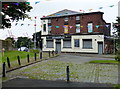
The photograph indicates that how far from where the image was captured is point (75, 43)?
32.1 metres

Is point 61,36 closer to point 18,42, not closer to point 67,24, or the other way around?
point 67,24

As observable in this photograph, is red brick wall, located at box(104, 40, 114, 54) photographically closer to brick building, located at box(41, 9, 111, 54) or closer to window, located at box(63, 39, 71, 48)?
brick building, located at box(41, 9, 111, 54)

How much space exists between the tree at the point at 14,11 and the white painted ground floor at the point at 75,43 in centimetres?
1716

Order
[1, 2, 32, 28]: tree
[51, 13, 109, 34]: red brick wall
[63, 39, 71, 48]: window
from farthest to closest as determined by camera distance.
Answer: [63, 39, 71, 48]: window, [51, 13, 109, 34]: red brick wall, [1, 2, 32, 28]: tree

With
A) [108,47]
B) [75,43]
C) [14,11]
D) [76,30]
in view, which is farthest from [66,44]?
[14,11]

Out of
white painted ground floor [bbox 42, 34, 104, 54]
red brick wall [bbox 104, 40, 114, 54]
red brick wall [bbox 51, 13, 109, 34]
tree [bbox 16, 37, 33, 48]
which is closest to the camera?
red brick wall [bbox 51, 13, 109, 34]

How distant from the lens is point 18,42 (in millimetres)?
70188

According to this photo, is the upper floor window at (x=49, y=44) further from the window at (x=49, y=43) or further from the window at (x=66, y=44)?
the window at (x=66, y=44)

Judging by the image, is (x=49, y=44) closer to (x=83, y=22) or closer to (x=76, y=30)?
(x=76, y=30)

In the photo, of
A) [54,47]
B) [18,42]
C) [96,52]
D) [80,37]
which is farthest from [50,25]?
[18,42]

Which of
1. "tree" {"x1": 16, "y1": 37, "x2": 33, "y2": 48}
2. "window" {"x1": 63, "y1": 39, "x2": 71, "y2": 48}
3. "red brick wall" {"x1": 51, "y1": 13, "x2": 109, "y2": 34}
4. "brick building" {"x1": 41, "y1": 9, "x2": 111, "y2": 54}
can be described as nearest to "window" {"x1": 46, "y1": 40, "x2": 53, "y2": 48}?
"brick building" {"x1": 41, "y1": 9, "x2": 111, "y2": 54}

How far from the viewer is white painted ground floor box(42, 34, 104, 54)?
27.8 meters

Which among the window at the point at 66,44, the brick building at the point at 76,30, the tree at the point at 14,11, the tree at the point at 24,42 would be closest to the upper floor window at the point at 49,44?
the brick building at the point at 76,30

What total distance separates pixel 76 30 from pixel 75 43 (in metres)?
5.27
